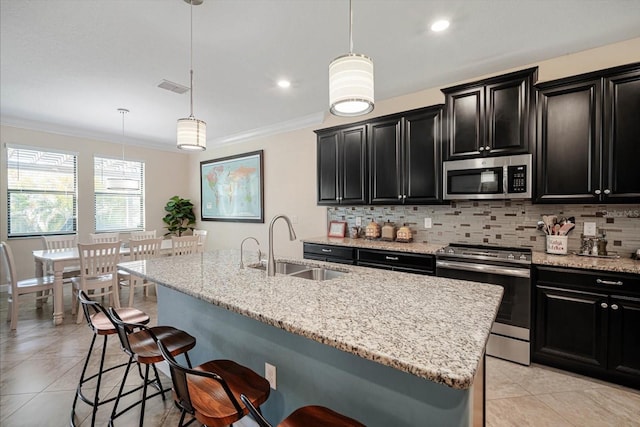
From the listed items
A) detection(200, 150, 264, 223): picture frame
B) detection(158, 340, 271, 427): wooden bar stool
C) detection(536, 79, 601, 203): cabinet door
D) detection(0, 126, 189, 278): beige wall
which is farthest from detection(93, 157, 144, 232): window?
detection(536, 79, 601, 203): cabinet door

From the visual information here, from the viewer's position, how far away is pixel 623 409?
198cm

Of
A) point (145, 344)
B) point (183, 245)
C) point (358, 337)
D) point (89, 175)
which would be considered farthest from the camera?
point (89, 175)

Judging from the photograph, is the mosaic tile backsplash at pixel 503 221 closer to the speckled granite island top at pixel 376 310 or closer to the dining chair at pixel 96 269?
the speckled granite island top at pixel 376 310

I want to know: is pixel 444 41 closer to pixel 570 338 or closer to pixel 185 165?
pixel 570 338

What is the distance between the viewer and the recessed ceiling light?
2281 mm

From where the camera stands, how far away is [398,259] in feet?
10.3

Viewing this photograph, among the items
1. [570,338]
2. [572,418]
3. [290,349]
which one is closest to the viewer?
[290,349]

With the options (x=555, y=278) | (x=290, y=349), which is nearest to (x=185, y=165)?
(x=290, y=349)

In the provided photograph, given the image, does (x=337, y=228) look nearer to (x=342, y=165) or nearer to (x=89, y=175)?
(x=342, y=165)

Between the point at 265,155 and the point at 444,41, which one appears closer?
the point at 444,41

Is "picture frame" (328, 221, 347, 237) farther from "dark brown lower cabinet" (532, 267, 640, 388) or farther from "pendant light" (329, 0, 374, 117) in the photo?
"pendant light" (329, 0, 374, 117)

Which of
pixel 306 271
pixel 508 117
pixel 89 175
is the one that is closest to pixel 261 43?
pixel 306 271

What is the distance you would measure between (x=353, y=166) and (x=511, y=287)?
6.93 feet

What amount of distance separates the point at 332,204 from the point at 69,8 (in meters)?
3.03
